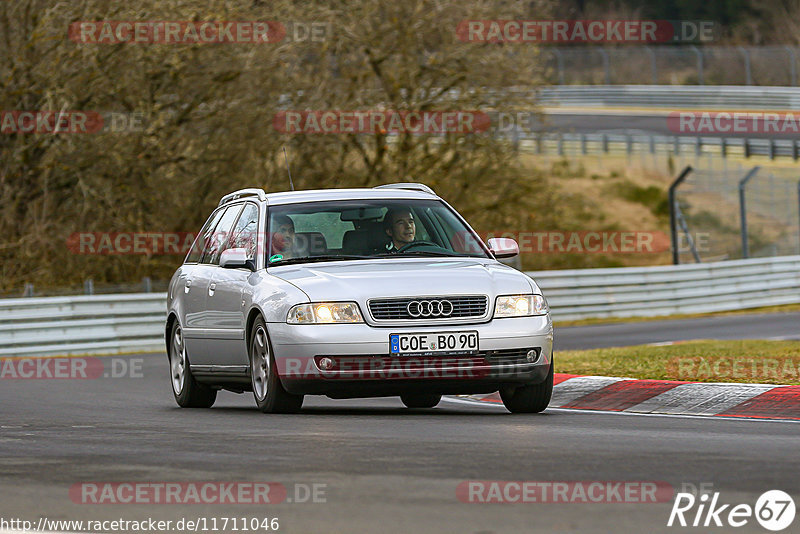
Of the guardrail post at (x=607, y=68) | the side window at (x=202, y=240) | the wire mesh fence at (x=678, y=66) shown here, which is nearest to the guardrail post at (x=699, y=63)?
the wire mesh fence at (x=678, y=66)

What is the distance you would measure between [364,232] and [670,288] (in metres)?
18.7

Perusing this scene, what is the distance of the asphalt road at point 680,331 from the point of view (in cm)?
2225

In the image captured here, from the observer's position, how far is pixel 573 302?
2881cm

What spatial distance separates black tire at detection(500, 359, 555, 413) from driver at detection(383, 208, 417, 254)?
1.35 metres

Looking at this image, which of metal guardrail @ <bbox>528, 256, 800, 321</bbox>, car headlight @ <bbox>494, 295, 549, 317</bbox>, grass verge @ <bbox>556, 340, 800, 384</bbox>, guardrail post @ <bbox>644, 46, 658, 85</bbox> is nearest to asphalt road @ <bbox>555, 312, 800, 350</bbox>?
metal guardrail @ <bbox>528, 256, 800, 321</bbox>

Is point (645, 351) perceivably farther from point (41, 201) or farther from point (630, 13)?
point (630, 13)

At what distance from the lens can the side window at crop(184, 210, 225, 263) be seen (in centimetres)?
1373

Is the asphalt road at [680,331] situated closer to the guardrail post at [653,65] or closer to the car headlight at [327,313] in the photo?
the car headlight at [327,313]

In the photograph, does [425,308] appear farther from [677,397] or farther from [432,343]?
[677,397]

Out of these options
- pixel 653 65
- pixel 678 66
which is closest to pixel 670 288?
pixel 653 65

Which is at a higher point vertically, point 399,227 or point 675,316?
point 399,227

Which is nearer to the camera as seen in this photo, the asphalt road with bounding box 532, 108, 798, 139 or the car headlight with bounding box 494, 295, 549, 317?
the car headlight with bounding box 494, 295, 549, 317

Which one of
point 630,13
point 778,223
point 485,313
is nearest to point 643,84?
point 630,13

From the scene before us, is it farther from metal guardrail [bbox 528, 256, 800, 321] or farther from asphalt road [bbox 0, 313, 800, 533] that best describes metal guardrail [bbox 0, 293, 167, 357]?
asphalt road [bbox 0, 313, 800, 533]
